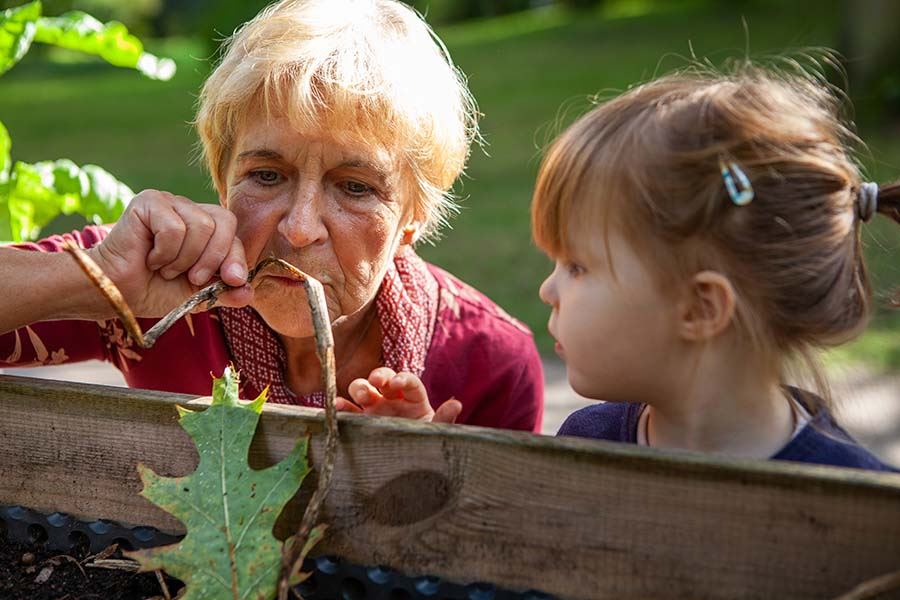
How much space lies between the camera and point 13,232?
238 cm

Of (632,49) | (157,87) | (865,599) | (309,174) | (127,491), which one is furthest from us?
(157,87)

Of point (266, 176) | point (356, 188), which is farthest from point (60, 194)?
point (356, 188)

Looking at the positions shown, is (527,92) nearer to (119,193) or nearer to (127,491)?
(119,193)

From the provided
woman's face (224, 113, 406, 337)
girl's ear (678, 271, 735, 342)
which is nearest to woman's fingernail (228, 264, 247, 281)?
woman's face (224, 113, 406, 337)

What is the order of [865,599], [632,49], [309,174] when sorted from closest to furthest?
[865,599], [309,174], [632,49]

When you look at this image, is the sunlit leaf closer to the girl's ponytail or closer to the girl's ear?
the girl's ear

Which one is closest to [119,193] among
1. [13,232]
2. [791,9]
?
[13,232]

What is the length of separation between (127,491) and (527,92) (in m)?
12.9

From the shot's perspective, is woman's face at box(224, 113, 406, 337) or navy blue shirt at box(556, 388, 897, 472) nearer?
navy blue shirt at box(556, 388, 897, 472)

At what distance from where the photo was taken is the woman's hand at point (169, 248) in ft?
5.24

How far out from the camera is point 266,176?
1.87 metres

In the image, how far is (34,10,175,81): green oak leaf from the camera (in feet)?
7.52

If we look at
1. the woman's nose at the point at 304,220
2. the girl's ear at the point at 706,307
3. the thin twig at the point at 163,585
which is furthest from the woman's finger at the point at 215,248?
the girl's ear at the point at 706,307

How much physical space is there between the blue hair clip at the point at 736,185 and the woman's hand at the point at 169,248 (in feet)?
2.37
